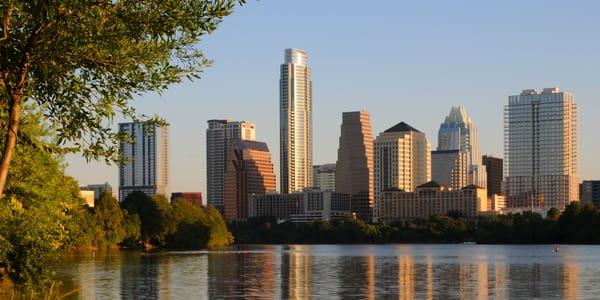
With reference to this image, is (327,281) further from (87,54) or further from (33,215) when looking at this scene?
(87,54)

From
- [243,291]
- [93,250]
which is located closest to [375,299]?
[243,291]

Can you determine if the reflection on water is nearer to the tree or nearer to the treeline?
the treeline

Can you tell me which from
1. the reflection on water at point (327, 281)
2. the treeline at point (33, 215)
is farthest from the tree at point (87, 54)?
the reflection on water at point (327, 281)

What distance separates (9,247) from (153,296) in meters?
34.8

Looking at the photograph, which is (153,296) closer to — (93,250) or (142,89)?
(142,89)

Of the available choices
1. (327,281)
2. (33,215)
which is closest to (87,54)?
(33,215)

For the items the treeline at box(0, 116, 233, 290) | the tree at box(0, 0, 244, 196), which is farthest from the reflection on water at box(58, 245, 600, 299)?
the tree at box(0, 0, 244, 196)

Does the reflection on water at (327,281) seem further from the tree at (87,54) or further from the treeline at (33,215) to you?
the tree at (87,54)

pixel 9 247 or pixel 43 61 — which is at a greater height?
pixel 43 61

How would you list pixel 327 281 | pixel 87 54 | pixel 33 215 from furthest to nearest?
pixel 327 281 → pixel 33 215 → pixel 87 54

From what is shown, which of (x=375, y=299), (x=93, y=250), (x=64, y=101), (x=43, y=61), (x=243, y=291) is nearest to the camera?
(x=43, y=61)

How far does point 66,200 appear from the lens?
239ft

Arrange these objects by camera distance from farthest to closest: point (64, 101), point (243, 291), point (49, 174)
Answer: point (243, 291), point (49, 174), point (64, 101)

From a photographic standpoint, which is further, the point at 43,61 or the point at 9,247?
the point at 9,247
